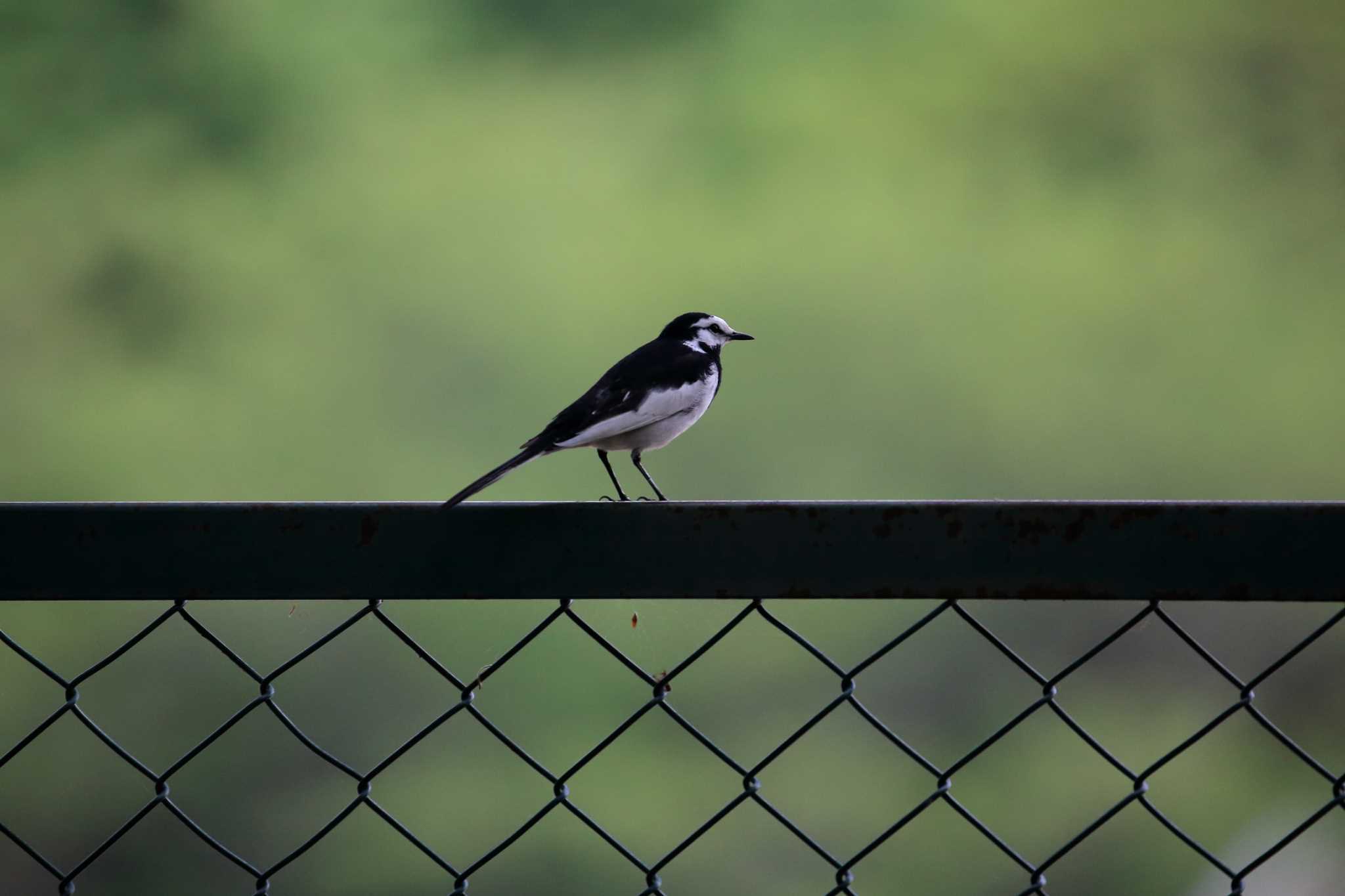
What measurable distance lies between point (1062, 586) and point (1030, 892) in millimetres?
337

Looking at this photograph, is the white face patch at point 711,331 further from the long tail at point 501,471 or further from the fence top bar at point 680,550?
the fence top bar at point 680,550

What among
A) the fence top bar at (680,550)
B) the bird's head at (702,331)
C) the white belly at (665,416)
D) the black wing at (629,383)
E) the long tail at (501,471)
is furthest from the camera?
the bird's head at (702,331)

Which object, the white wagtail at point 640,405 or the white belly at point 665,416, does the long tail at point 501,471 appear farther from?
the white belly at point 665,416

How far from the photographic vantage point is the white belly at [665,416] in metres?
2.25

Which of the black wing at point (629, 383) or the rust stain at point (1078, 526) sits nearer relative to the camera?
the rust stain at point (1078, 526)

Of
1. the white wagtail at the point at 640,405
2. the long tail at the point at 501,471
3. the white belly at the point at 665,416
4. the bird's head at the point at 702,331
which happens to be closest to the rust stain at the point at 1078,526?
the long tail at the point at 501,471

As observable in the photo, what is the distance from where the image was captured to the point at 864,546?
1.01 meters

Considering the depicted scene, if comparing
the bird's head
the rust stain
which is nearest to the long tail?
the rust stain

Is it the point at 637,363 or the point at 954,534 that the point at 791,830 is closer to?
the point at 954,534

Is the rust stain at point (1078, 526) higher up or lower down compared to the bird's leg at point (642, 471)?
higher up

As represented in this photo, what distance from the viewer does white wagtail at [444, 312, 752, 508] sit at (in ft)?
6.81

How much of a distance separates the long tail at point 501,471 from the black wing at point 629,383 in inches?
3.0

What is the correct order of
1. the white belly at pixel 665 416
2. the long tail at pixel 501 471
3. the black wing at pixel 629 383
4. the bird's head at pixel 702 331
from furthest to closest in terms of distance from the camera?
the bird's head at pixel 702 331 < the white belly at pixel 665 416 < the black wing at pixel 629 383 < the long tail at pixel 501 471

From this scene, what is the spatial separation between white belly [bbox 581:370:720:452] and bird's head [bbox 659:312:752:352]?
0.30 metres
